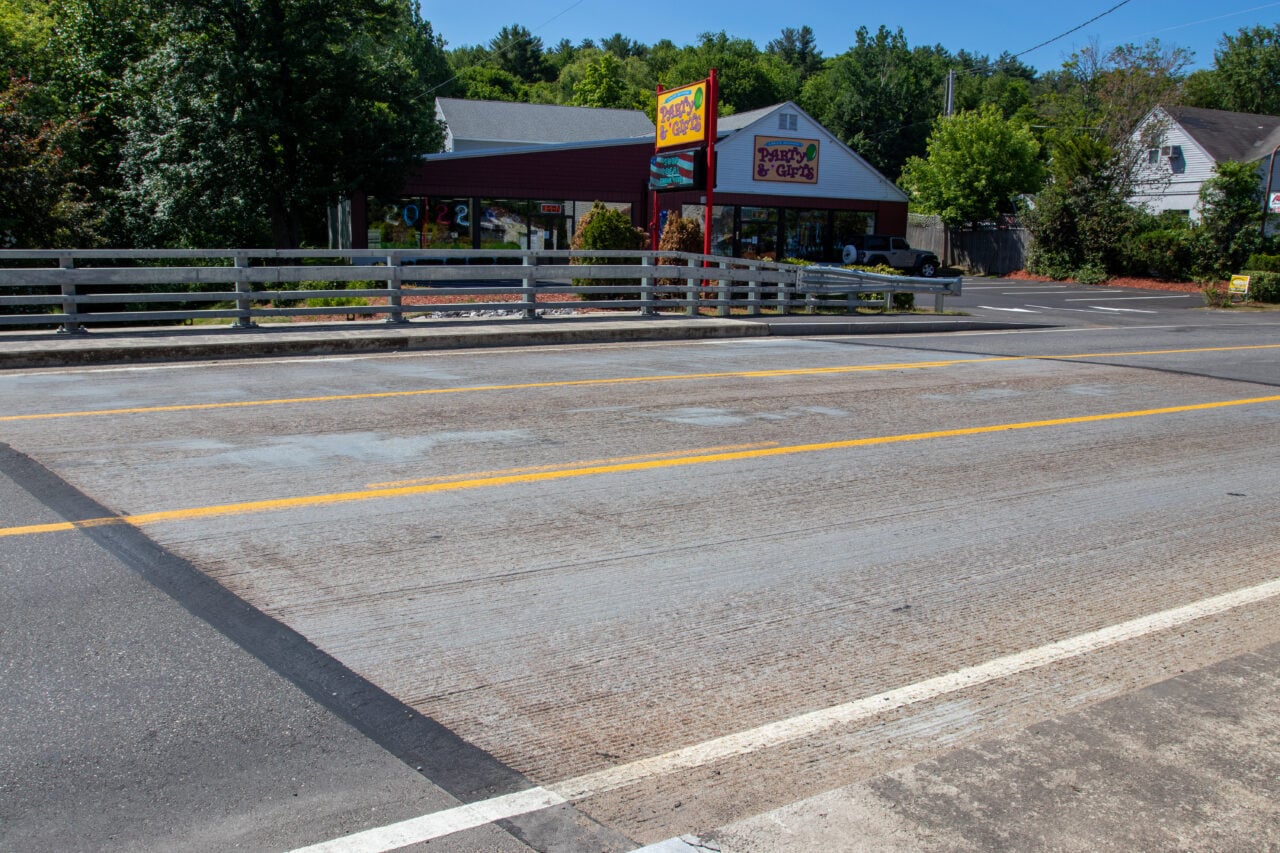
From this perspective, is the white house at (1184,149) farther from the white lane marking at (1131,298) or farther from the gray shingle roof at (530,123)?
the gray shingle roof at (530,123)

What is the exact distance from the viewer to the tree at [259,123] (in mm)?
29016

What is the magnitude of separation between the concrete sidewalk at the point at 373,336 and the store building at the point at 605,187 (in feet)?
60.9

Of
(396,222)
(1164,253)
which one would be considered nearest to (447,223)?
(396,222)

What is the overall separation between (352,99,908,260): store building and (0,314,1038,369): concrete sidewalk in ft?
60.9

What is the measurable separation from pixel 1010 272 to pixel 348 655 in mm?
46284

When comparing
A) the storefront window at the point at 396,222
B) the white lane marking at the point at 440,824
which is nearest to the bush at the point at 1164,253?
the storefront window at the point at 396,222

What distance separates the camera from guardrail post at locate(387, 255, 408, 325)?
1570cm

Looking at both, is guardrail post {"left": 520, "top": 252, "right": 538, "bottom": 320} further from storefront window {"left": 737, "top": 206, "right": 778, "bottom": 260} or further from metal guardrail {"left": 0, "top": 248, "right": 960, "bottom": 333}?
storefront window {"left": 737, "top": 206, "right": 778, "bottom": 260}

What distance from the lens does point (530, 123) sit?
142 ft

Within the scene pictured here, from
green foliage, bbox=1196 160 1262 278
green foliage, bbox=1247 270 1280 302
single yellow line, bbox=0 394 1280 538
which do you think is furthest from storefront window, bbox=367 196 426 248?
single yellow line, bbox=0 394 1280 538

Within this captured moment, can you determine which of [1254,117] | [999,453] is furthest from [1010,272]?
[999,453]

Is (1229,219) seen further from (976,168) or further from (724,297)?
(724,297)

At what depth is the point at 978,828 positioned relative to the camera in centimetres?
321

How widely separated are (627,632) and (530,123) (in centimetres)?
4128
